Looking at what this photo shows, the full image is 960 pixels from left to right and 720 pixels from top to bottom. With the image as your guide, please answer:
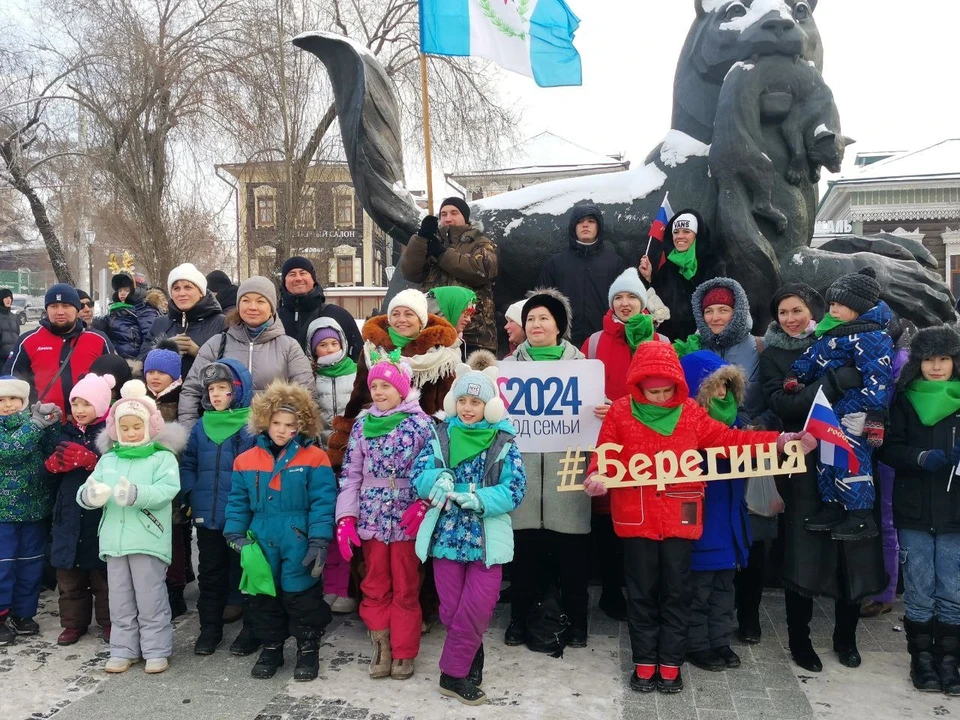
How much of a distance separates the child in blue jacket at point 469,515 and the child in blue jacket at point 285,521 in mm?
541

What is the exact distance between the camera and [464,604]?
3.37 meters

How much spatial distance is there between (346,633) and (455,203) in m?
2.73

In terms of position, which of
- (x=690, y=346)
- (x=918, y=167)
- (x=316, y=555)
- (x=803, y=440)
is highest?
(x=918, y=167)

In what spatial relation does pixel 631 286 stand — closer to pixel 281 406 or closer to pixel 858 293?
pixel 858 293

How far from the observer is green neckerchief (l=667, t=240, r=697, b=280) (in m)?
4.98

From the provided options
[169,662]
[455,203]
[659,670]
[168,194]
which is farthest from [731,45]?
[168,194]

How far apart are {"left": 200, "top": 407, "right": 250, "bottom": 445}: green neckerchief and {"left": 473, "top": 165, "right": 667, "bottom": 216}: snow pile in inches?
111

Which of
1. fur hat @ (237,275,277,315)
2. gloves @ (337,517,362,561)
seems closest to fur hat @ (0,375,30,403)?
fur hat @ (237,275,277,315)

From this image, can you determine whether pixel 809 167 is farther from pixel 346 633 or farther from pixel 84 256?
pixel 84 256

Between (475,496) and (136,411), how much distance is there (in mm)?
1794

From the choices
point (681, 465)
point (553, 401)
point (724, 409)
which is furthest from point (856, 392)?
point (553, 401)

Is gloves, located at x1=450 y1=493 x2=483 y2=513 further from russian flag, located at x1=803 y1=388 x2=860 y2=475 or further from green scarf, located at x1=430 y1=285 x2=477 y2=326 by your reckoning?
russian flag, located at x1=803 y1=388 x2=860 y2=475

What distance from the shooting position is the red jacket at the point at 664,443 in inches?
135

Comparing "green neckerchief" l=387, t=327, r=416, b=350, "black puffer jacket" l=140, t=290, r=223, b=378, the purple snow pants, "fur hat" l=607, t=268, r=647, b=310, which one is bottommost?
the purple snow pants
